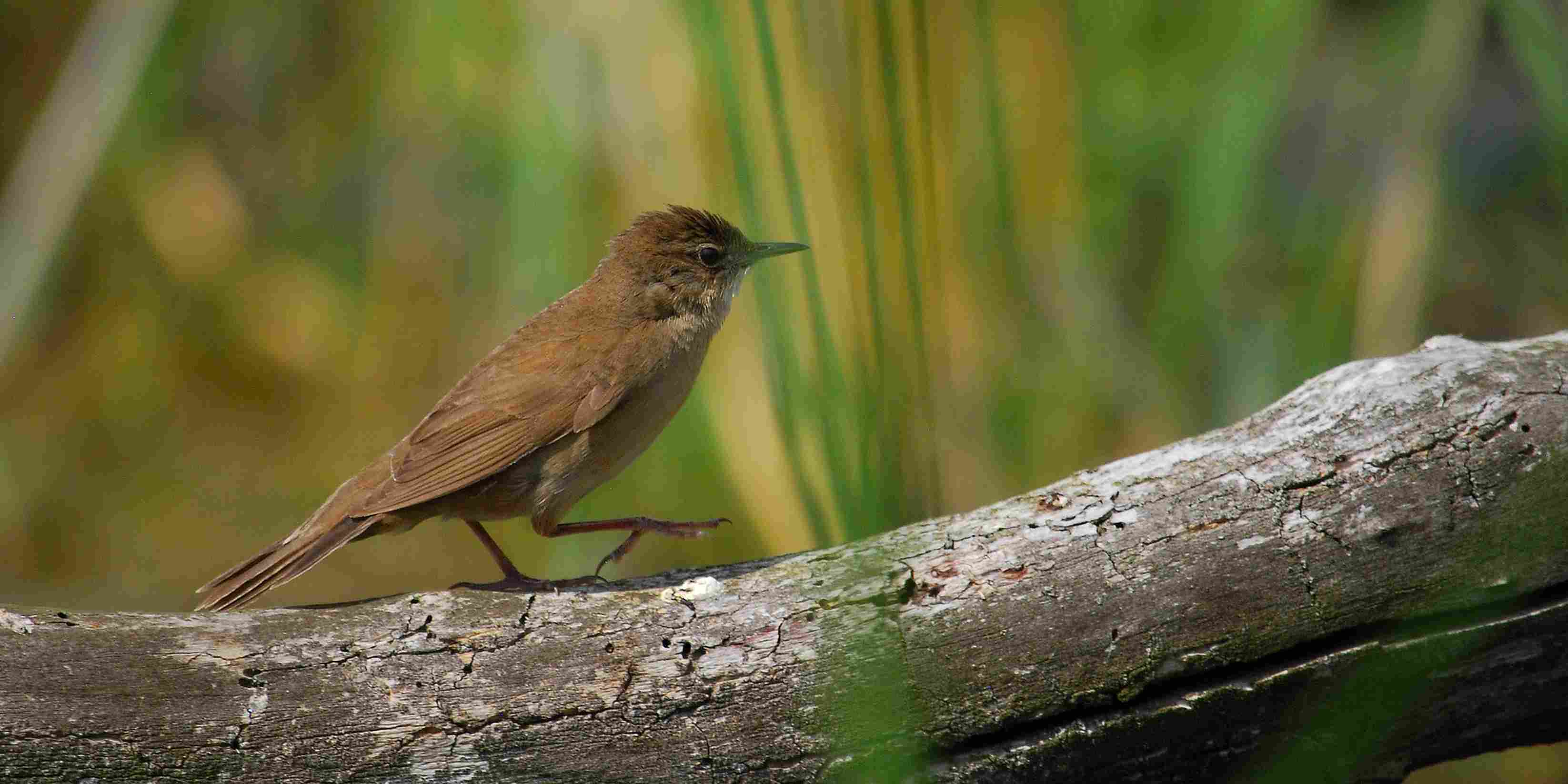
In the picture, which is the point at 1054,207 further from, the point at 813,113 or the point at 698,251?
the point at 813,113

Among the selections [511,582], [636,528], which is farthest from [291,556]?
[636,528]

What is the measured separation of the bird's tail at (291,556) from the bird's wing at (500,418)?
60 mm

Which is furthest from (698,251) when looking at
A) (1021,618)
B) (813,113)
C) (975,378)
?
(813,113)

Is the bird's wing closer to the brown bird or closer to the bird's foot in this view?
the brown bird

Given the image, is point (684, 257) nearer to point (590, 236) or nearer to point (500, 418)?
point (590, 236)

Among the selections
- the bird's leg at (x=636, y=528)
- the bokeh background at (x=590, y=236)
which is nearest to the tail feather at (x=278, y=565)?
the bird's leg at (x=636, y=528)

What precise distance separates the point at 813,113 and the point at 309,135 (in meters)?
3.73

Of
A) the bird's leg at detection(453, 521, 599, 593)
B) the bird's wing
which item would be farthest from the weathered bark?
the bird's wing

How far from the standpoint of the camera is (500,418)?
3201mm

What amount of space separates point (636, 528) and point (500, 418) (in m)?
0.43

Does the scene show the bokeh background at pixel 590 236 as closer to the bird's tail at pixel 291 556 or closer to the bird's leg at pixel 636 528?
the bird's leg at pixel 636 528

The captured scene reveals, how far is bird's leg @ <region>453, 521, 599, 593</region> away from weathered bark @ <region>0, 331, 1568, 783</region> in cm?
40

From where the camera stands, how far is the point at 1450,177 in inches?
176

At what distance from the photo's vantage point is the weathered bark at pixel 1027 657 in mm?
2066
